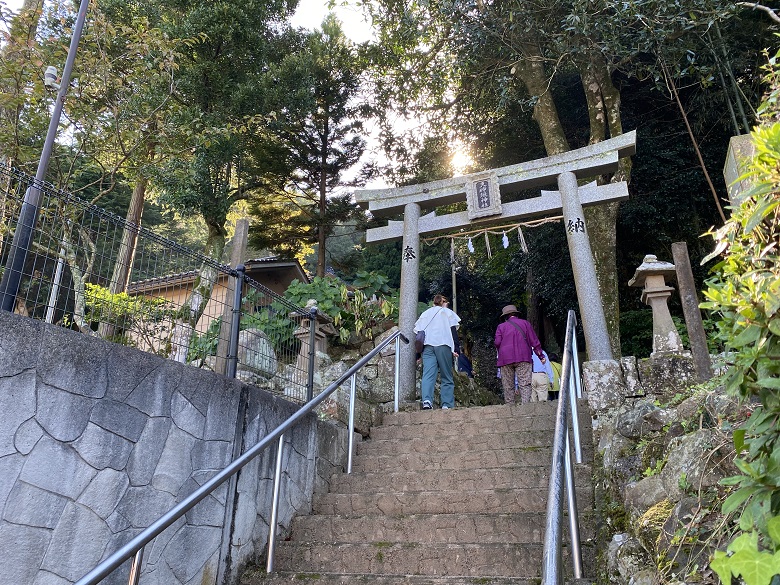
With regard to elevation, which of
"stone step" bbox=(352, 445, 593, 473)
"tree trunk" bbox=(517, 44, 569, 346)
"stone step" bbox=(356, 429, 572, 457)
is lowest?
"stone step" bbox=(352, 445, 593, 473)

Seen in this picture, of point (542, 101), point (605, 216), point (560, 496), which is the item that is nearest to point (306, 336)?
point (605, 216)

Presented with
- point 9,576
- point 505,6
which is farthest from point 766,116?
point 505,6

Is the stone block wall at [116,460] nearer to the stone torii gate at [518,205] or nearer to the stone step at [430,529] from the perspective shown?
the stone step at [430,529]

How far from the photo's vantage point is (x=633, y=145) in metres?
7.59

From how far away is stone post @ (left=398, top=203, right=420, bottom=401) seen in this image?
292 inches

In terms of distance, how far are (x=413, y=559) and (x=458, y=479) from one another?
A: 38.2 inches

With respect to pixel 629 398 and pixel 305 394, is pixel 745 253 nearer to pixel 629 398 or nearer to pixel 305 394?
pixel 629 398

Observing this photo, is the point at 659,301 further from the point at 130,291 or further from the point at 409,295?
the point at 130,291

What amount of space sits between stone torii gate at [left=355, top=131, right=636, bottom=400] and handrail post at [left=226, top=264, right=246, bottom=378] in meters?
3.30

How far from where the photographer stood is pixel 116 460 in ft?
10.7

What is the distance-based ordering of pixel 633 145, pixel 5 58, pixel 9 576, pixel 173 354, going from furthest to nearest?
pixel 633 145 → pixel 5 58 → pixel 173 354 → pixel 9 576

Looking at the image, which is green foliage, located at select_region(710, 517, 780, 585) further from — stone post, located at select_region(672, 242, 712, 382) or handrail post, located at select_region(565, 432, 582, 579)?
stone post, located at select_region(672, 242, 712, 382)

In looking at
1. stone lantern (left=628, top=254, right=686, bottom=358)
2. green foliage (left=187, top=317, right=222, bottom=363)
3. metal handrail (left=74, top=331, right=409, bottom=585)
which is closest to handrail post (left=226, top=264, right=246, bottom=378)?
green foliage (left=187, top=317, right=222, bottom=363)

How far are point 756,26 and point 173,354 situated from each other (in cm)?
1161
